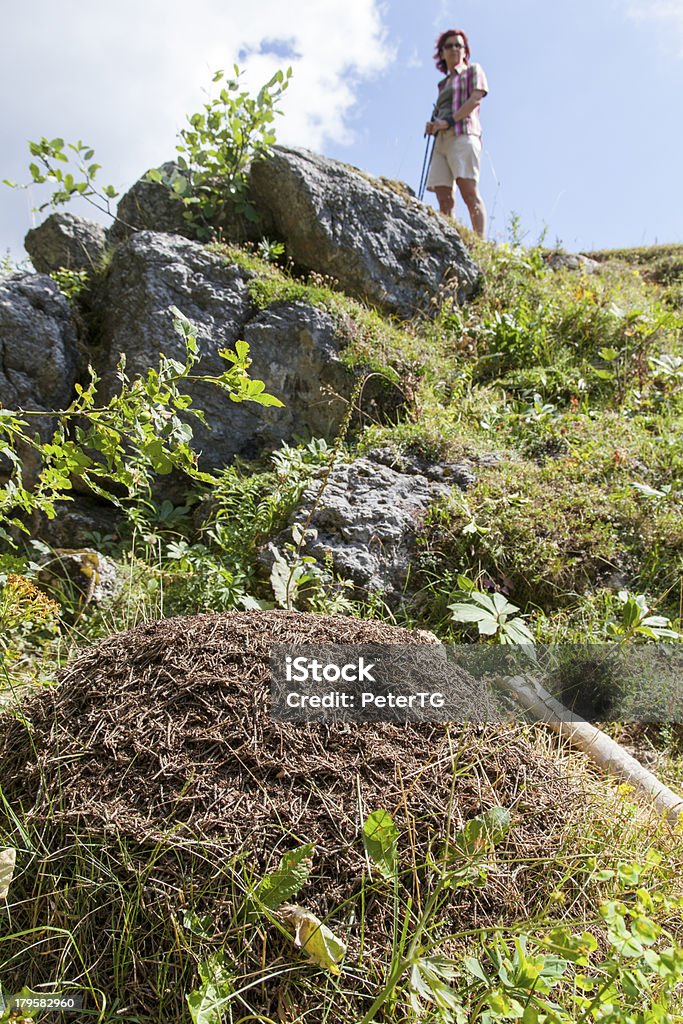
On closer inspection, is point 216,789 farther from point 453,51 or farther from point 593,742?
point 453,51

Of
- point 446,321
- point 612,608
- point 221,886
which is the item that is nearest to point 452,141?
point 446,321

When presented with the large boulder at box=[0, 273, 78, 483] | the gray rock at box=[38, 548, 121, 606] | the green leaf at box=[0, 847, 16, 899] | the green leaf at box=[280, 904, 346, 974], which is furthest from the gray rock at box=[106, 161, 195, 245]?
the green leaf at box=[280, 904, 346, 974]

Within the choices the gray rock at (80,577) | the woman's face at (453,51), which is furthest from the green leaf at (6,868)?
the woman's face at (453,51)

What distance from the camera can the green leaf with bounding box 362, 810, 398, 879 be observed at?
1.92m

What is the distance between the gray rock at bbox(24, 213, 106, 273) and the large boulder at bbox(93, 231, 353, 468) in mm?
624

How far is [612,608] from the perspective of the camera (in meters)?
3.71

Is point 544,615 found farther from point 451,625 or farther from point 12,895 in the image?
point 12,895

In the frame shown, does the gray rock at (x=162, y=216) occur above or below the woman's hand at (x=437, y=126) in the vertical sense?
below

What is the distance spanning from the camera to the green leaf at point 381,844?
1.92 m

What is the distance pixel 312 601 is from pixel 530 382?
3.53 meters

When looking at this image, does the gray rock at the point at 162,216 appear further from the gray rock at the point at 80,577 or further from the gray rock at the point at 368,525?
the gray rock at the point at 80,577

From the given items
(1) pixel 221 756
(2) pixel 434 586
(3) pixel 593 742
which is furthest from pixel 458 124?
(1) pixel 221 756

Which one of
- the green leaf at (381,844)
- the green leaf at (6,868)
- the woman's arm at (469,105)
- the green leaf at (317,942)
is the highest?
the woman's arm at (469,105)

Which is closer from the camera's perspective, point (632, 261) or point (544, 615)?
point (544, 615)
